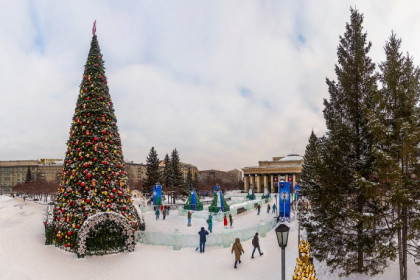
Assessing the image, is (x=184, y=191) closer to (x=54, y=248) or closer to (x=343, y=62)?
(x=54, y=248)

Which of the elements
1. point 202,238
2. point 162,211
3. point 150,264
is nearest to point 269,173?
point 162,211

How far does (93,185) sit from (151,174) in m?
30.7

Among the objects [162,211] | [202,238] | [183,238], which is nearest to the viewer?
[202,238]

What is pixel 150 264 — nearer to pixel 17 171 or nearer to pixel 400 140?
pixel 400 140

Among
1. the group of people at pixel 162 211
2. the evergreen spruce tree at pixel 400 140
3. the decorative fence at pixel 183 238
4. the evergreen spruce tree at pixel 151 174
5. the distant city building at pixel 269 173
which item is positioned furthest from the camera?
the distant city building at pixel 269 173

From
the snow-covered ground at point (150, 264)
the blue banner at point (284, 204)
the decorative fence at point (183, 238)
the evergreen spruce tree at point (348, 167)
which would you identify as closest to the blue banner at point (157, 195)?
the blue banner at point (284, 204)

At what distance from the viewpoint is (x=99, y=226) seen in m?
14.0

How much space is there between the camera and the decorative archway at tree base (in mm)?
13258

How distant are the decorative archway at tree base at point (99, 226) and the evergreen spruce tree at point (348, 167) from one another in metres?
8.89

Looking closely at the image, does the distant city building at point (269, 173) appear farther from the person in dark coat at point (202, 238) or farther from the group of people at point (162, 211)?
the person in dark coat at point (202, 238)

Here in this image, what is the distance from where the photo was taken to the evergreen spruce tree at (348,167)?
9.23m

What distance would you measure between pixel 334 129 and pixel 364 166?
165 centimetres

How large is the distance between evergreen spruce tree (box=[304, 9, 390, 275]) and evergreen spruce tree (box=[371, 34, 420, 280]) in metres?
0.52

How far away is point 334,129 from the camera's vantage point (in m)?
10.3
